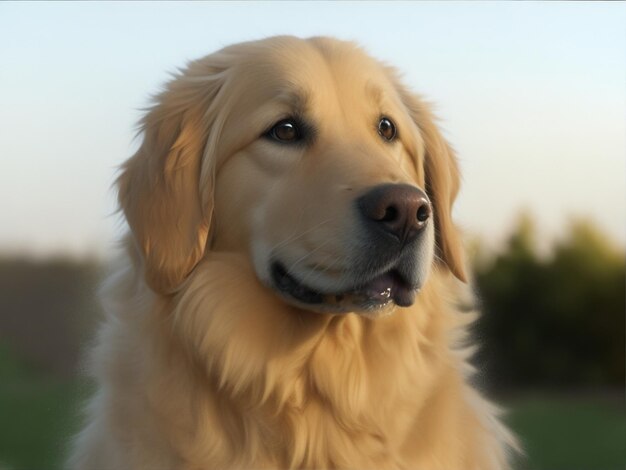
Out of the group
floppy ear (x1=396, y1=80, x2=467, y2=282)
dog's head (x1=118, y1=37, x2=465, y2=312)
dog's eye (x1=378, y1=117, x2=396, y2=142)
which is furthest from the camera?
floppy ear (x1=396, y1=80, x2=467, y2=282)

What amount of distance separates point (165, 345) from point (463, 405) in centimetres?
137

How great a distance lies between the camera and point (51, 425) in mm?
4375

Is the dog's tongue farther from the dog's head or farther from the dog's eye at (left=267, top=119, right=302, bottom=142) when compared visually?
the dog's eye at (left=267, top=119, right=302, bottom=142)

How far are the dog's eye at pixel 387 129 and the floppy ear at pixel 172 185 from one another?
2.43 ft

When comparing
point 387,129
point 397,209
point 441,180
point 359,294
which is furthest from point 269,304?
point 441,180

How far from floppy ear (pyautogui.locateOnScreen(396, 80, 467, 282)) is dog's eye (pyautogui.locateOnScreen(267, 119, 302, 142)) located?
0.78 metres

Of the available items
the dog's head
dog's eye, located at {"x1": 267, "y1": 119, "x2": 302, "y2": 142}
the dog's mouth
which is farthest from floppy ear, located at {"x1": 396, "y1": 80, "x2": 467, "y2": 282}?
dog's eye, located at {"x1": 267, "y1": 119, "x2": 302, "y2": 142}

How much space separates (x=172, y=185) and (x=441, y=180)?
1311 millimetres

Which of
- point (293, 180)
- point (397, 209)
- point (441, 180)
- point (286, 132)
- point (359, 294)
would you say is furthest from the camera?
point (441, 180)

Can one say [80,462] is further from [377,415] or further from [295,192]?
[295,192]

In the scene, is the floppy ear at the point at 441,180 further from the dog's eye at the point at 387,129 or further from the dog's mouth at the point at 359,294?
the dog's mouth at the point at 359,294

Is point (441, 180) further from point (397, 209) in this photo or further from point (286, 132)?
point (397, 209)

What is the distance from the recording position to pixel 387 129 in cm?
372

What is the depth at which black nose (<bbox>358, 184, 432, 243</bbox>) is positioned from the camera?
299cm
